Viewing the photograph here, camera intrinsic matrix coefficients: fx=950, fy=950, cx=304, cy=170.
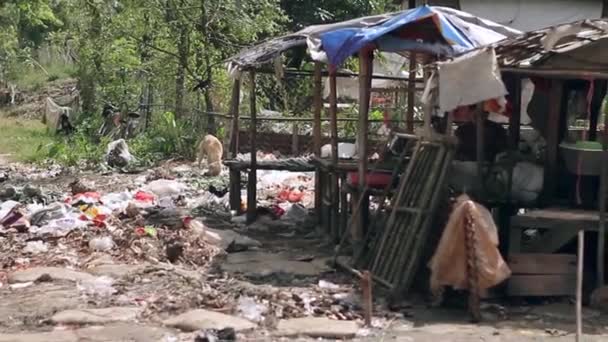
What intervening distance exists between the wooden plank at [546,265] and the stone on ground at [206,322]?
8.09 ft

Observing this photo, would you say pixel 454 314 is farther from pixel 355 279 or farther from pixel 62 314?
pixel 62 314

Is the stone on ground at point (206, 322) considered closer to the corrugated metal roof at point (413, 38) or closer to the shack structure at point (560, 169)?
the shack structure at point (560, 169)

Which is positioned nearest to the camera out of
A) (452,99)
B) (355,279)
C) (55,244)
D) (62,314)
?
(62,314)

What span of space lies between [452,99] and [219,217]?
16.9ft

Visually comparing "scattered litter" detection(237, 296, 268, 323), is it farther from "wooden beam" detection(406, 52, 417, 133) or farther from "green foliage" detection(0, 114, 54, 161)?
"green foliage" detection(0, 114, 54, 161)

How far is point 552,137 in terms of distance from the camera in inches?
363

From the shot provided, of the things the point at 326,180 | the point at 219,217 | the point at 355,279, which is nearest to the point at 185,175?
the point at 219,217

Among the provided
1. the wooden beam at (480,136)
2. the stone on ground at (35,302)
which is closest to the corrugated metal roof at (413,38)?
the wooden beam at (480,136)

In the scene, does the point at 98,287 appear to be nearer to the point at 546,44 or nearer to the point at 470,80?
the point at 470,80

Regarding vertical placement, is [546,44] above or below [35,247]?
above

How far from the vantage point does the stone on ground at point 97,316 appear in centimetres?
761

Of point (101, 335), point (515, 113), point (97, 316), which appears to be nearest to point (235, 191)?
point (515, 113)

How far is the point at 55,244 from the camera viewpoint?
10609 mm

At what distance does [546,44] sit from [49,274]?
5.13m
